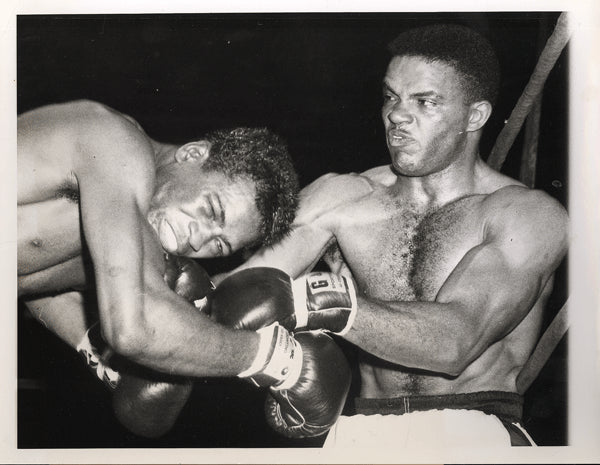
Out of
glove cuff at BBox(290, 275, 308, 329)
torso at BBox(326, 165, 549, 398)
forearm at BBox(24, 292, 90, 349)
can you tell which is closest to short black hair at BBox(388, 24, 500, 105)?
torso at BBox(326, 165, 549, 398)

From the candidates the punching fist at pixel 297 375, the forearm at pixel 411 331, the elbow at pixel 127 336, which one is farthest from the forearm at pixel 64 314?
the forearm at pixel 411 331

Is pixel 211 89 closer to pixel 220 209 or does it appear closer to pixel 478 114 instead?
pixel 220 209

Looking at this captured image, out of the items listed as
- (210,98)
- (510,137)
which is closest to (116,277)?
(210,98)

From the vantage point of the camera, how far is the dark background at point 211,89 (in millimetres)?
1922

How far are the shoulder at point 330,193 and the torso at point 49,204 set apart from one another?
506mm

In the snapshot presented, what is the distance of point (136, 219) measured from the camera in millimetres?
1773

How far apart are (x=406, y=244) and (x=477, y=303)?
0.25 m

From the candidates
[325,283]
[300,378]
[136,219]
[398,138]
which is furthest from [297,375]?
[398,138]

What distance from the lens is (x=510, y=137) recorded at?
2.00 meters

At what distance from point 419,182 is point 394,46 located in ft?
1.26

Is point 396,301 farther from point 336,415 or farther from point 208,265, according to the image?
point 208,265

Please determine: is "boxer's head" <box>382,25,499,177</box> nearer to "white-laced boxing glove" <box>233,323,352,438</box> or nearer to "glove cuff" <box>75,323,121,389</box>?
"white-laced boxing glove" <box>233,323,352,438</box>

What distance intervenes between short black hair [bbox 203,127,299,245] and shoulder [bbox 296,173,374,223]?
0.12 feet

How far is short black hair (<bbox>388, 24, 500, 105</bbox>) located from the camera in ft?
6.39
